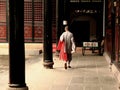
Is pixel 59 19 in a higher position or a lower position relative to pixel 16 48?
higher

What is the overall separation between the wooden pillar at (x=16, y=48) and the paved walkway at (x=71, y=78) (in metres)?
2.34

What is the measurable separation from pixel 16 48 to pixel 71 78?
16.4 feet

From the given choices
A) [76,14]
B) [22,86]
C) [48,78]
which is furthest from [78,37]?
[22,86]

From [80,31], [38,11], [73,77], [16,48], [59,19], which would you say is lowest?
[73,77]

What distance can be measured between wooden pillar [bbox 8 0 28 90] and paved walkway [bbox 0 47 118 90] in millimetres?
2337

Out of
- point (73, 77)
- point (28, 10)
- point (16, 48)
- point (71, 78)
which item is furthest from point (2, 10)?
point (16, 48)

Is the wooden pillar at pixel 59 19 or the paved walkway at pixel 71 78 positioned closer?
the paved walkway at pixel 71 78

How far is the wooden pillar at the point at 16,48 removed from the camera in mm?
10523

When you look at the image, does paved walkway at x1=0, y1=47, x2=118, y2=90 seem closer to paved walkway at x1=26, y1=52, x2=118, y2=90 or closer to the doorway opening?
paved walkway at x1=26, y1=52, x2=118, y2=90

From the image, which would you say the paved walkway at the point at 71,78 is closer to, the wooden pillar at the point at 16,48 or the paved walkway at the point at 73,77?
the paved walkway at the point at 73,77

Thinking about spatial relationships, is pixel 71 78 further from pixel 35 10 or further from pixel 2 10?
pixel 2 10

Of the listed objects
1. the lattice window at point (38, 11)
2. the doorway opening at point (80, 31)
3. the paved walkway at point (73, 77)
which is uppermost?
the lattice window at point (38, 11)

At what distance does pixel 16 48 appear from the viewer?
1055 centimetres

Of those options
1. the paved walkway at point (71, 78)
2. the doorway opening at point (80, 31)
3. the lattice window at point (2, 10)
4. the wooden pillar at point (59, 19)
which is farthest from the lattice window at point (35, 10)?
the paved walkway at point (71, 78)
